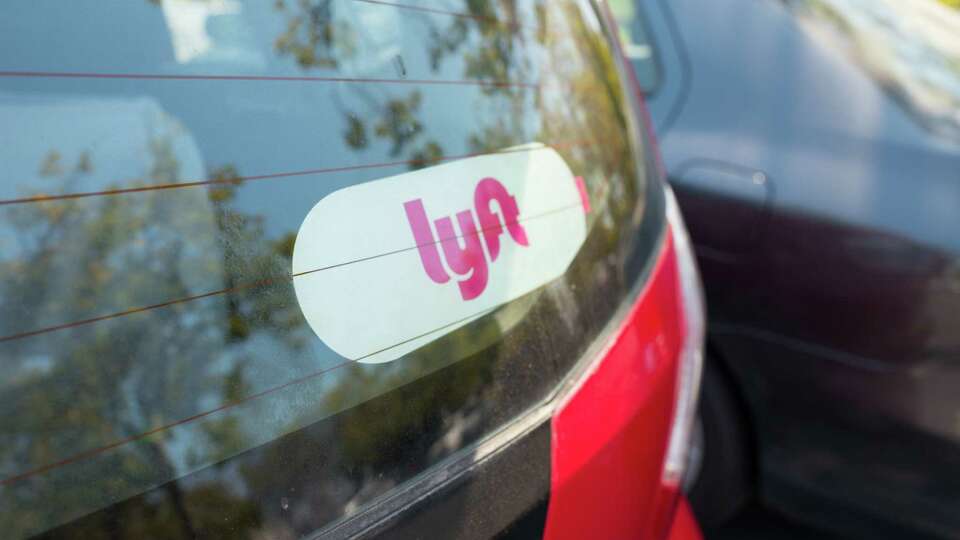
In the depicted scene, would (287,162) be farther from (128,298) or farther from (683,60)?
(683,60)

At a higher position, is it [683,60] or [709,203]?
[683,60]

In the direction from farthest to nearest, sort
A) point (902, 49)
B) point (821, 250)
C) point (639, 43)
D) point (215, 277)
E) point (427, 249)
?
point (639, 43) < point (902, 49) < point (821, 250) < point (427, 249) < point (215, 277)

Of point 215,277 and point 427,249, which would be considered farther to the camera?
point 427,249

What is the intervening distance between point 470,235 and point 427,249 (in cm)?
9

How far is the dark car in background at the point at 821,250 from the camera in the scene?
8.06ft

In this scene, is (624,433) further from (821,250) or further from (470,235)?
(821,250)

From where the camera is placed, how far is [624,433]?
1.39 m

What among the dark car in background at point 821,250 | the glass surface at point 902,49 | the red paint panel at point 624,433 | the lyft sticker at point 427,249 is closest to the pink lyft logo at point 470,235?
the lyft sticker at point 427,249

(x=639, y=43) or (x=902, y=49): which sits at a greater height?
(x=639, y=43)

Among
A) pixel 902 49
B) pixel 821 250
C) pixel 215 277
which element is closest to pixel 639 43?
pixel 902 49

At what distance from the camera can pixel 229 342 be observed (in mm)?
948

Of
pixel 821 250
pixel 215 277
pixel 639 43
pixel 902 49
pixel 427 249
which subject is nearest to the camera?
pixel 215 277

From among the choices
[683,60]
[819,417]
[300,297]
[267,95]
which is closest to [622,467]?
[300,297]

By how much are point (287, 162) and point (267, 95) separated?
0.25 ft
